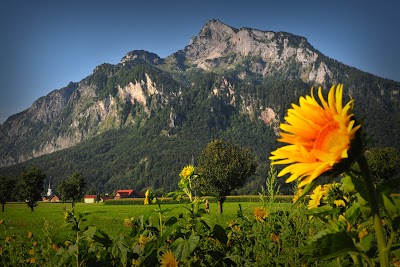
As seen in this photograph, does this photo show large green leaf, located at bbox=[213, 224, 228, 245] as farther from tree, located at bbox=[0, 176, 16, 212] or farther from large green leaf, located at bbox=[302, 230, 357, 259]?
tree, located at bbox=[0, 176, 16, 212]

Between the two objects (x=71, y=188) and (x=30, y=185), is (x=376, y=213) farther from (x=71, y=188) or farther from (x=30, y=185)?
(x=71, y=188)

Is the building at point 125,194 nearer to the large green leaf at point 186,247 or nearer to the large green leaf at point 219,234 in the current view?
the large green leaf at point 219,234

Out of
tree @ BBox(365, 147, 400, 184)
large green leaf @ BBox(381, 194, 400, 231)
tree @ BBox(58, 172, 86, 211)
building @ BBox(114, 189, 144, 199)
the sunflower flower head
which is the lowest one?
building @ BBox(114, 189, 144, 199)

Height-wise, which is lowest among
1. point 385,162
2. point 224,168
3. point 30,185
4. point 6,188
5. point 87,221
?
point 87,221

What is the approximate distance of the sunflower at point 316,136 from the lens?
94 cm

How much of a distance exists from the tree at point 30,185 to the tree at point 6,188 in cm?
293

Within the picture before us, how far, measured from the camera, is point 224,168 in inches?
1969

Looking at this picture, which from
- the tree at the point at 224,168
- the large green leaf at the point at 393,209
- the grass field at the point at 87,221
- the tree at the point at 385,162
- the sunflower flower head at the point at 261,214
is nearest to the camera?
the large green leaf at the point at 393,209

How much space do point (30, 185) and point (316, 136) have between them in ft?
249

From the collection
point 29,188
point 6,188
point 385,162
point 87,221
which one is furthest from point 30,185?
point 385,162

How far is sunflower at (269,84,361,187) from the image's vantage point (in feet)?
3.07

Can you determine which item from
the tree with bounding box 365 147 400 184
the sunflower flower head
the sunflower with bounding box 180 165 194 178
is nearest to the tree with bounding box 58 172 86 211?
the tree with bounding box 365 147 400 184

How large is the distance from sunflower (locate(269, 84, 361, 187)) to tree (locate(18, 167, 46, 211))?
73049 mm

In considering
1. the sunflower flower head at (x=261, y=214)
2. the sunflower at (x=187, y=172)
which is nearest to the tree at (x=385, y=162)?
the sunflower flower head at (x=261, y=214)
